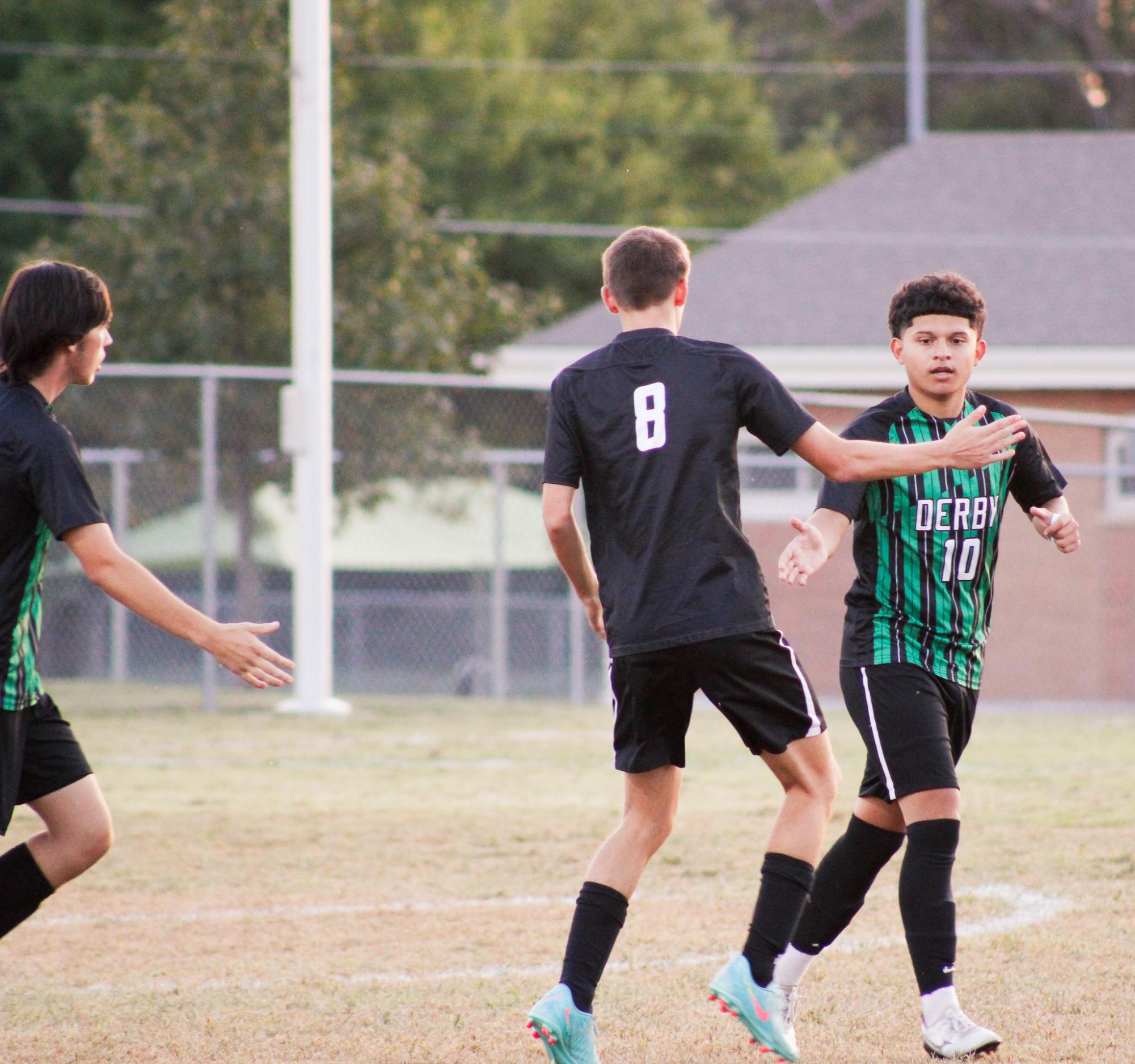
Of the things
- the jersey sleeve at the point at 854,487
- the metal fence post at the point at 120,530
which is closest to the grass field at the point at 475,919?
the jersey sleeve at the point at 854,487

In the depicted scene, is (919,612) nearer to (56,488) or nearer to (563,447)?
A: (563,447)

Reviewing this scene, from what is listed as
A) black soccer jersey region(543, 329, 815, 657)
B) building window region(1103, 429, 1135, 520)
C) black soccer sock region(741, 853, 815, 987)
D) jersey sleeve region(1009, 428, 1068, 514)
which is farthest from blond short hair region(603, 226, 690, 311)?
building window region(1103, 429, 1135, 520)

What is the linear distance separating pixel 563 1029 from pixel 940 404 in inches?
72.0

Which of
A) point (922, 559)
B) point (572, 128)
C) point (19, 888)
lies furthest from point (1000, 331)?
point (19, 888)

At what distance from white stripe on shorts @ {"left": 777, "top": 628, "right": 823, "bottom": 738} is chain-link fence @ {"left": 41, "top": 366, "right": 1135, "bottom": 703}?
9.55m

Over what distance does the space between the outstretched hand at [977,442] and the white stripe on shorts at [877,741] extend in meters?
0.59

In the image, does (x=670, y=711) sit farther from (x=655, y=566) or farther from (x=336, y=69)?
(x=336, y=69)

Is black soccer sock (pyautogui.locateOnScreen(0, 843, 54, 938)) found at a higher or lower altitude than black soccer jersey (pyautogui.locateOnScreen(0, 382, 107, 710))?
lower

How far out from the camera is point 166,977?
15.8ft

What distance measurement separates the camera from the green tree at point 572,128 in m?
28.9

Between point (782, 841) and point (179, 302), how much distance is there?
1354cm

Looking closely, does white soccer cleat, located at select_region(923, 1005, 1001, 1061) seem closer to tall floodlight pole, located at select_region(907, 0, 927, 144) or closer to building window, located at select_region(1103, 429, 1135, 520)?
building window, located at select_region(1103, 429, 1135, 520)

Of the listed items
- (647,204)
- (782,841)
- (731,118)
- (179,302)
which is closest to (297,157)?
(179,302)

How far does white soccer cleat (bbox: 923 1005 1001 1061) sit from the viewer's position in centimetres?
382
